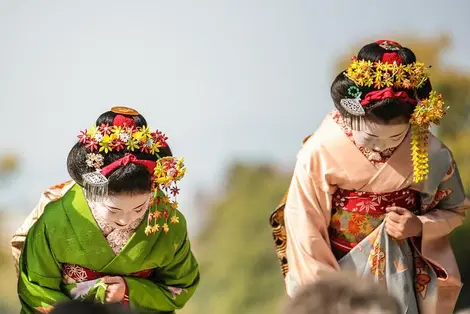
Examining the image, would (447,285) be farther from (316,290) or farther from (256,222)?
(316,290)

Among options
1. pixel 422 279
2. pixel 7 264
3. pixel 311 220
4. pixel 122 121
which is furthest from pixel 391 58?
pixel 7 264

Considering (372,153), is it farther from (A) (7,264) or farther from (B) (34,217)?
(A) (7,264)

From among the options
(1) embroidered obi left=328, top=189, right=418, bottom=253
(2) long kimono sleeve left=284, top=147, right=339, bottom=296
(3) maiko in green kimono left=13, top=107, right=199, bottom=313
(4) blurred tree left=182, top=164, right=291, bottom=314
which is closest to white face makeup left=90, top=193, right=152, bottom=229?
(3) maiko in green kimono left=13, top=107, right=199, bottom=313

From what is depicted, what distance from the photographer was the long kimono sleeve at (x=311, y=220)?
340cm

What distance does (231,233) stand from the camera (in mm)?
4465

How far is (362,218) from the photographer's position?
3.42 m

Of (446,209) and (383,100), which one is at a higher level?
(383,100)

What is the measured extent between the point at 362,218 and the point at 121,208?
2.68 ft

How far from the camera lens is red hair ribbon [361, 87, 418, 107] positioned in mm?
3306

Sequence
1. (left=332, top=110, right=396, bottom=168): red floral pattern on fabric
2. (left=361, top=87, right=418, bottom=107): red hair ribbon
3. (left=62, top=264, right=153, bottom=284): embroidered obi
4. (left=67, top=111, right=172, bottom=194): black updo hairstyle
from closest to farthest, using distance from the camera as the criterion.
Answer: (left=67, top=111, right=172, bottom=194): black updo hairstyle < (left=62, top=264, right=153, bottom=284): embroidered obi < (left=361, top=87, right=418, bottom=107): red hair ribbon < (left=332, top=110, right=396, bottom=168): red floral pattern on fabric

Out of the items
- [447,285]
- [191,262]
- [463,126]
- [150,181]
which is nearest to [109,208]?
[150,181]

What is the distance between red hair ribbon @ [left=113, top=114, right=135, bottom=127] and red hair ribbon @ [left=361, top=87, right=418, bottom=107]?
2.43 feet

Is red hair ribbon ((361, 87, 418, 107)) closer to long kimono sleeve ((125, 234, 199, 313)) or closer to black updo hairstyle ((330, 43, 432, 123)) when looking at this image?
black updo hairstyle ((330, 43, 432, 123))

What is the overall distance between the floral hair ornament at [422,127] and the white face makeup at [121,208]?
87cm
